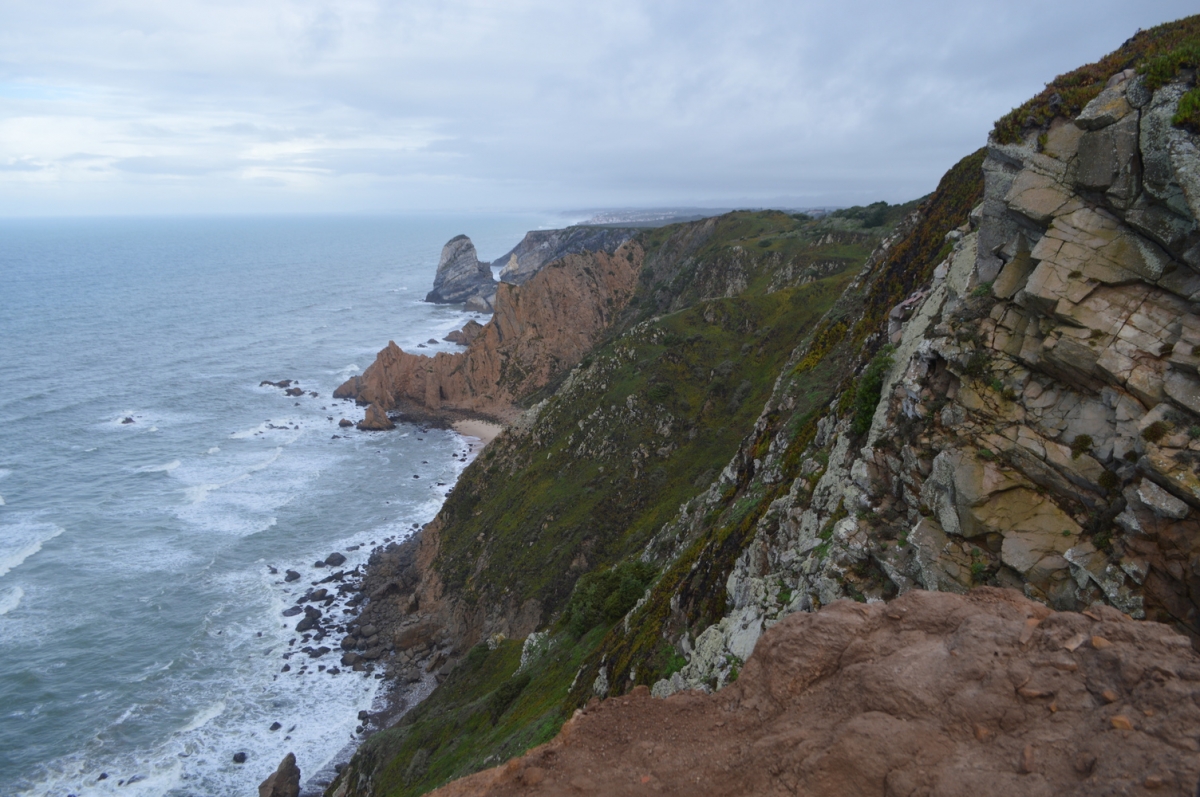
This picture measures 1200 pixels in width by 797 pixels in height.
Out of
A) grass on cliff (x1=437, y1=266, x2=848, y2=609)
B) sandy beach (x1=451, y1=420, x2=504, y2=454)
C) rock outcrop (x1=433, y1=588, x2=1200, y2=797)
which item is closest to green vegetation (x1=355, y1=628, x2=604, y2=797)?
grass on cliff (x1=437, y1=266, x2=848, y2=609)

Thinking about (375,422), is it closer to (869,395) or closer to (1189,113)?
(869,395)

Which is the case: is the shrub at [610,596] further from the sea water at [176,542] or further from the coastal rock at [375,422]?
the coastal rock at [375,422]

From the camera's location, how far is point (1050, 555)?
11.0 meters

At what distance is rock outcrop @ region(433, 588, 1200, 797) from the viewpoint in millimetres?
7312

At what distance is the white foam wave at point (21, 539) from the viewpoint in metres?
55.6

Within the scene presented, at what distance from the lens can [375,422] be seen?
88.5m

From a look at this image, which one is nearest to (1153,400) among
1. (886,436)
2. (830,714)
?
(886,436)

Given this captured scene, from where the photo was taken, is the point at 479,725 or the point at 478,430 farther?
the point at 478,430

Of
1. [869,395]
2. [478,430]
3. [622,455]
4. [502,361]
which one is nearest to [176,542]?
[478,430]

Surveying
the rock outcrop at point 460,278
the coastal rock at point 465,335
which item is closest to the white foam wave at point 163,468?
the coastal rock at point 465,335

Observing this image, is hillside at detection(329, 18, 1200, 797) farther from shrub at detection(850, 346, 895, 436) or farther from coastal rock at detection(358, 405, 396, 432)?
coastal rock at detection(358, 405, 396, 432)

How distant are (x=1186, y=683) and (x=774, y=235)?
86348mm

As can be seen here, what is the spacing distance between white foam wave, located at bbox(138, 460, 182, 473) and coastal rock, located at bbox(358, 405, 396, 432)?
2140cm

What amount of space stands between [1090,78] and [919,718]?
46.6 ft
